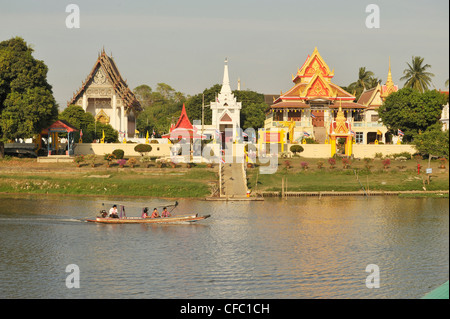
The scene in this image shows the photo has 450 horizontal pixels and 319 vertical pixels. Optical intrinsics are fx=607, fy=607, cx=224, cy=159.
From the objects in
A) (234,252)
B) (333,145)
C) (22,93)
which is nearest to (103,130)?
(22,93)

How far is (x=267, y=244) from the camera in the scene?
3378 cm

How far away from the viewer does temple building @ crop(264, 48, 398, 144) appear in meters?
79.2

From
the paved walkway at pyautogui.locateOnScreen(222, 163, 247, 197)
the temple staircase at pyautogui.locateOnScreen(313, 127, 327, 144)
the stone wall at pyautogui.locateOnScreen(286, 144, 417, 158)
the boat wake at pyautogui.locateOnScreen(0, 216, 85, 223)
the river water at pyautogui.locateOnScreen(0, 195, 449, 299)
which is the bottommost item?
the river water at pyautogui.locateOnScreen(0, 195, 449, 299)

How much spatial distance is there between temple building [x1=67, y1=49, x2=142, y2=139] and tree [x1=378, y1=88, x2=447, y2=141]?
132 ft

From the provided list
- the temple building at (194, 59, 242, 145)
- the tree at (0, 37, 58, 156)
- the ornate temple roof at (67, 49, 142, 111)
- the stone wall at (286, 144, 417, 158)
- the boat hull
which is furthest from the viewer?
the ornate temple roof at (67, 49, 142, 111)

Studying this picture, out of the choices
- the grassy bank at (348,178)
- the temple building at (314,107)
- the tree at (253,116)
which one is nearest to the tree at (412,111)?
the temple building at (314,107)

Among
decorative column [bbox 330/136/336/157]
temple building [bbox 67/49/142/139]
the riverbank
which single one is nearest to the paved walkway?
the riverbank

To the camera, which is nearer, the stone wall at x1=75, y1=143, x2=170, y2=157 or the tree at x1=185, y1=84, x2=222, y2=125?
the stone wall at x1=75, y1=143, x2=170, y2=157

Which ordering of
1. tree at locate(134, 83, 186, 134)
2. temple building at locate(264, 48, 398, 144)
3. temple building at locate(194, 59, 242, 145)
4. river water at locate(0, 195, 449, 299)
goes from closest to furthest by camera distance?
river water at locate(0, 195, 449, 299) < temple building at locate(194, 59, 242, 145) < temple building at locate(264, 48, 398, 144) < tree at locate(134, 83, 186, 134)

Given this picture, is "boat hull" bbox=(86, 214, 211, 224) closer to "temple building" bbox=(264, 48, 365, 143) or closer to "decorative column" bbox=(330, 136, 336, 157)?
"decorative column" bbox=(330, 136, 336, 157)

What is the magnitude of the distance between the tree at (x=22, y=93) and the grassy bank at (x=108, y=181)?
4.11 metres

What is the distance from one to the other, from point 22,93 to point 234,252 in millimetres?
37435

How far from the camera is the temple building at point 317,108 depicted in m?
79.2
